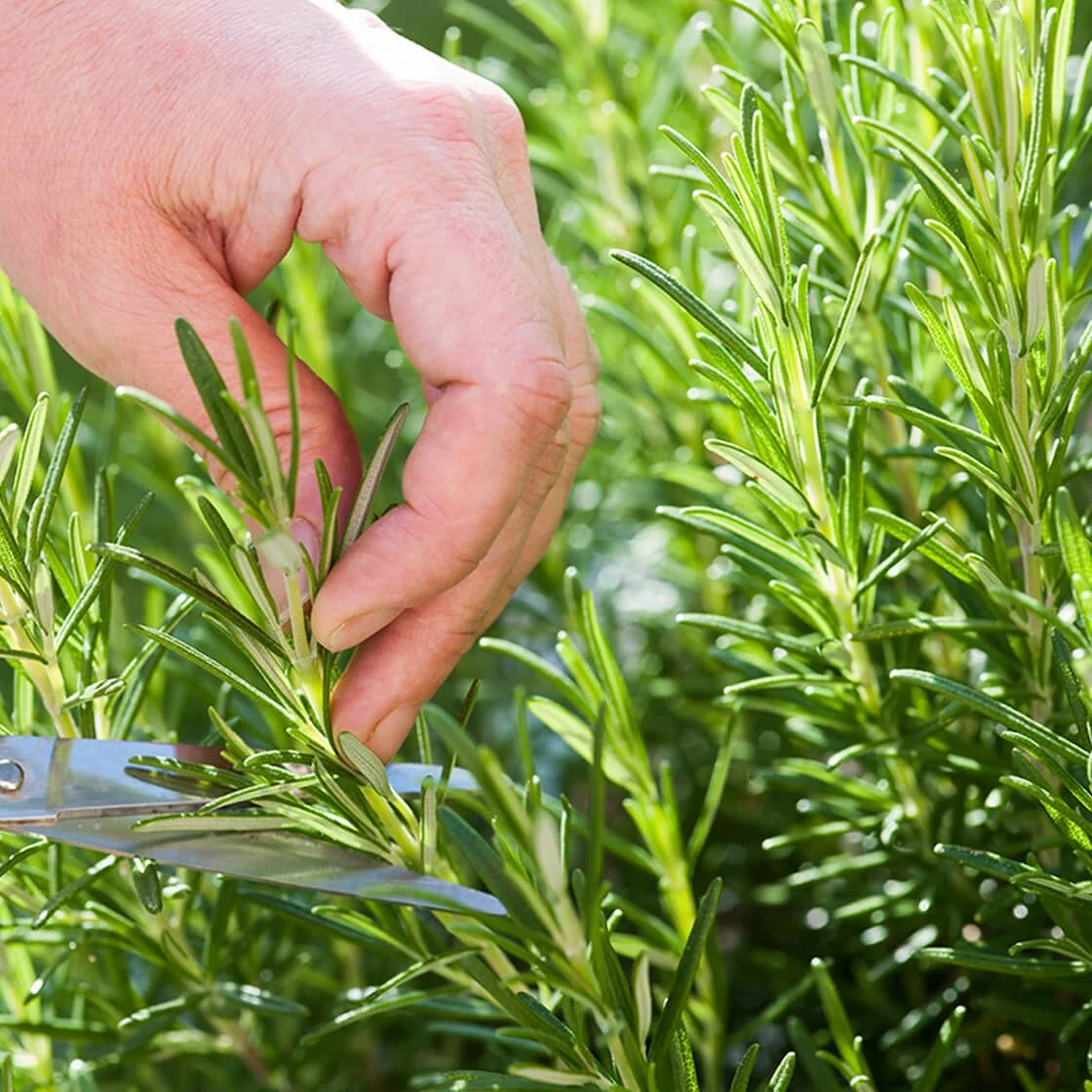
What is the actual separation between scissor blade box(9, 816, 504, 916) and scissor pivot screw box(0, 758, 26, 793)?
2cm

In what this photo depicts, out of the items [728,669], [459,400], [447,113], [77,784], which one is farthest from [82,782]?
[728,669]

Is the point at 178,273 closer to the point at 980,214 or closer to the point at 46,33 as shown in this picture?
the point at 46,33

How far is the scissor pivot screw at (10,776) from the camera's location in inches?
23.1

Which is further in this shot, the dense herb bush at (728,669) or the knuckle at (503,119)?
the knuckle at (503,119)

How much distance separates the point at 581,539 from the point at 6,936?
65cm

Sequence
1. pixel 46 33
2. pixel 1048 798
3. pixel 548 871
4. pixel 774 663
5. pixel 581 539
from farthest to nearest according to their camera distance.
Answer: pixel 581 539 → pixel 774 663 → pixel 46 33 → pixel 1048 798 → pixel 548 871

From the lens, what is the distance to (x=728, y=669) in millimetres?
1027

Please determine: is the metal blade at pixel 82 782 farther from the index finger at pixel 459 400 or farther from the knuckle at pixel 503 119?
the knuckle at pixel 503 119

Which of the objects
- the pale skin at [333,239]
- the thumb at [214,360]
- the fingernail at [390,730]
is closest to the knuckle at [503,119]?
the pale skin at [333,239]

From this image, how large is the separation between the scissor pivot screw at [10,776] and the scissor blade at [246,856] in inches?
0.8

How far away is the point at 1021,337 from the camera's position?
58cm

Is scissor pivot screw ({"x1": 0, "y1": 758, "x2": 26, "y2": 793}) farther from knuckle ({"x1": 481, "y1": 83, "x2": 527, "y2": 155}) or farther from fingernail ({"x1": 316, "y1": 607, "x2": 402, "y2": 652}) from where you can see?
knuckle ({"x1": 481, "y1": 83, "x2": 527, "y2": 155})

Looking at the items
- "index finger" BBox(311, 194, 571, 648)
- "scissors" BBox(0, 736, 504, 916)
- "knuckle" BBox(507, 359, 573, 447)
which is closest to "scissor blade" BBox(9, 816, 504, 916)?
"scissors" BBox(0, 736, 504, 916)

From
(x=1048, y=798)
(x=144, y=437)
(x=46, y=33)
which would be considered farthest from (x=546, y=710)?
(x=144, y=437)
